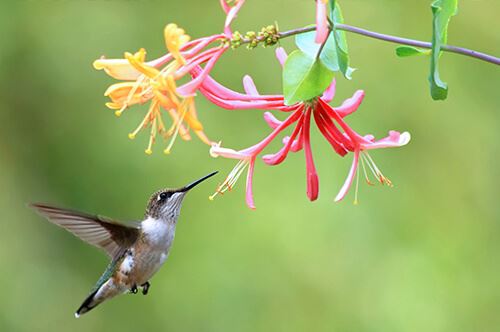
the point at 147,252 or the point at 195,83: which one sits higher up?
the point at 195,83

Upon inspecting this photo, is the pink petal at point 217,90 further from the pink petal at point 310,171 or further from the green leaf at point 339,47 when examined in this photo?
the green leaf at point 339,47

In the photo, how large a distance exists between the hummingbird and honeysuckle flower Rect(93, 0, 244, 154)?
721mm

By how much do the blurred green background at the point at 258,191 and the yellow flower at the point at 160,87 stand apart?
250 centimetres

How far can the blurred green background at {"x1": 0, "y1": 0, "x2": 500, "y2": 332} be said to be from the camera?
3814 mm

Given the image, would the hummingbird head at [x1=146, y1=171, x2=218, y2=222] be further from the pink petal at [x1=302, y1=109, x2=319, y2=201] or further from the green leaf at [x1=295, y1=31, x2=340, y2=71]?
the green leaf at [x1=295, y1=31, x2=340, y2=71]

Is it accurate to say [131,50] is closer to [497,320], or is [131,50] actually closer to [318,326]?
[318,326]

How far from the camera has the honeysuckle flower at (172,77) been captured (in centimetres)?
122

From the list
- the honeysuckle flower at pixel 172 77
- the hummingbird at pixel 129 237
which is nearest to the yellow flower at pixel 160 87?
the honeysuckle flower at pixel 172 77

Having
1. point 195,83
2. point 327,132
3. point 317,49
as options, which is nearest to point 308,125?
point 327,132

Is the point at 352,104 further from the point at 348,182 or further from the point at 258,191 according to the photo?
the point at 258,191

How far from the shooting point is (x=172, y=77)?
1229mm

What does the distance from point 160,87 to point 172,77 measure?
0.03 meters

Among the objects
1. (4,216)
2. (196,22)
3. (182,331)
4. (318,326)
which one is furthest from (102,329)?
(196,22)

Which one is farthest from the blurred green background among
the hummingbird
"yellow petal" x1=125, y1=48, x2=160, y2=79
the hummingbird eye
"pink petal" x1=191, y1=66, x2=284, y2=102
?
"yellow petal" x1=125, y1=48, x2=160, y2=79
